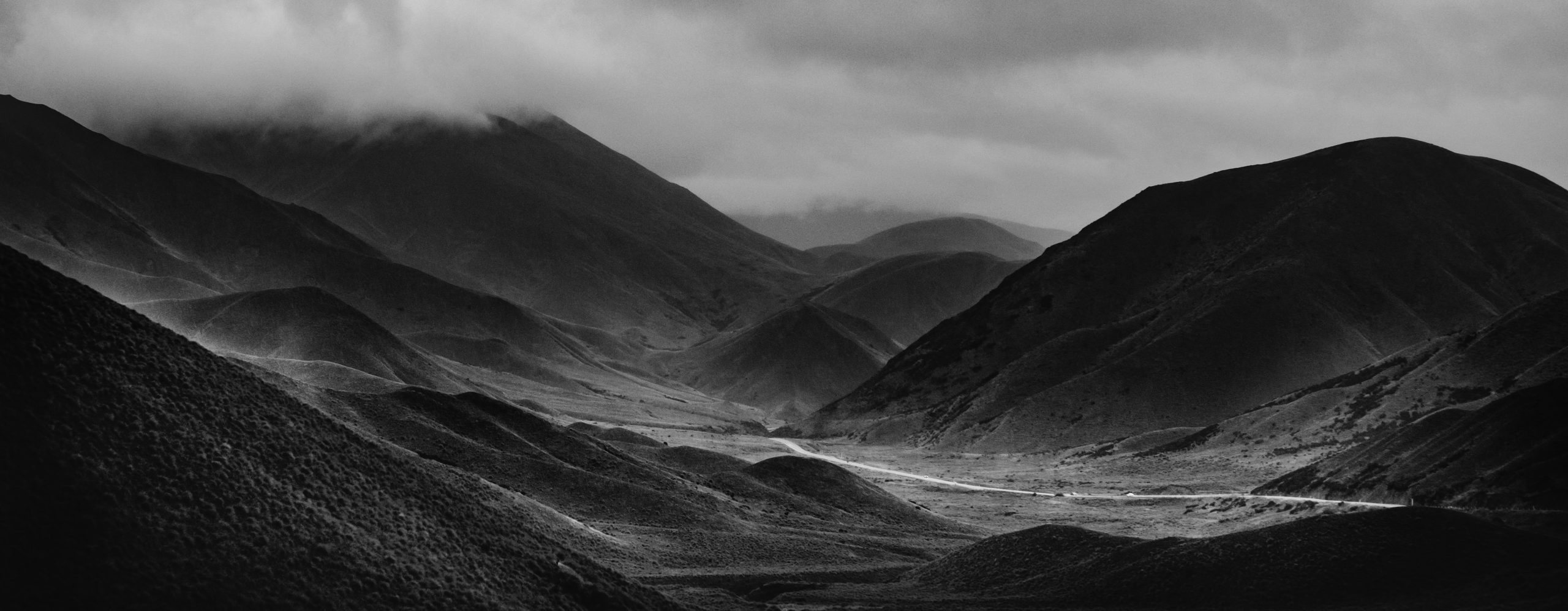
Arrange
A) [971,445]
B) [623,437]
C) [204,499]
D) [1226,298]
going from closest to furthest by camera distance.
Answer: [204,499], [623,437], [971,445], [1226,298]

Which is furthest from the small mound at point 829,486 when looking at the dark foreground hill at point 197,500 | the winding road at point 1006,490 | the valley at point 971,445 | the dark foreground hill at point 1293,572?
the dark foreground hill at point 197,500

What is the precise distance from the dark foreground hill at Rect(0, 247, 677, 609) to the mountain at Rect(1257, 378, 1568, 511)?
35809mm

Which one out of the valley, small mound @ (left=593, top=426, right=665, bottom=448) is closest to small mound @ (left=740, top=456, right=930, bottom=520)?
the valley

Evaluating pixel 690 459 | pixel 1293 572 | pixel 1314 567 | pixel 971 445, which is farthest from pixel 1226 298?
pixel 1293 572

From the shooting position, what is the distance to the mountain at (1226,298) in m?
134

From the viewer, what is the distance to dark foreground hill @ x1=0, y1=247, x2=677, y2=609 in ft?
93.2

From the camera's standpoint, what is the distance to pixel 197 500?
30.6 m

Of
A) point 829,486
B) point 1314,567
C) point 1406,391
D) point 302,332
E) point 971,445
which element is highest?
point 1406,391

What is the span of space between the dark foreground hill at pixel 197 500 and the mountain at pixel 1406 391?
6716 centimetres

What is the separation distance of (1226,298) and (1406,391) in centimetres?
4511

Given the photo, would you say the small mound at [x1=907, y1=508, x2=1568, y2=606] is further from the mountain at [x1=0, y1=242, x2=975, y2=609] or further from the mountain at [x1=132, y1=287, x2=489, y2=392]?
the mountain at [x1=132, y1=287, x2=489, y2=392]

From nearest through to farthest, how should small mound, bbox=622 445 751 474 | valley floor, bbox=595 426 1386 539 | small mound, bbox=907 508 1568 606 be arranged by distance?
small mound, bbox=907 508 1568 606
valley floor, bbox=595 426 1386 539
small mound, bbox=622 445 751 474

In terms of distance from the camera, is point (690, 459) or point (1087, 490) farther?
point (1087, 490)

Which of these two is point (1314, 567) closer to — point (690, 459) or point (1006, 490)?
point (690, 459)
